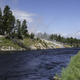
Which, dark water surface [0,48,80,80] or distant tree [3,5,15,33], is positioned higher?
distant tree [3,5,15,33]

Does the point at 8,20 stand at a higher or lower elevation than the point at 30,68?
higher

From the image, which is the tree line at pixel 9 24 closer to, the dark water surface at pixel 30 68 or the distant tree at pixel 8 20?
the distant tree at pixel 8 20

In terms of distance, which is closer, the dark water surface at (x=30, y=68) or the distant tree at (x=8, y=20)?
the dark water surface at (x=30, y=68)

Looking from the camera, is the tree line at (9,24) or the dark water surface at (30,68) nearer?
the dark water surface at (30,68)

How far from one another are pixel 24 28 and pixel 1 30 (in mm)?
22447

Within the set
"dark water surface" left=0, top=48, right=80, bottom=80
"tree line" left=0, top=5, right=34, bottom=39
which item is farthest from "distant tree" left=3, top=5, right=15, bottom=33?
"dark water surface" left=0, top=48, right=80, bottom=80

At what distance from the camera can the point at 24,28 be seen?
3561 inches

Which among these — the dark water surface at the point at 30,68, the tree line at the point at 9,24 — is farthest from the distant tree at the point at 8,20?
the dark water surface at the point at 30,68

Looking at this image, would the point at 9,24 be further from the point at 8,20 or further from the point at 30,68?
the point at 30,68

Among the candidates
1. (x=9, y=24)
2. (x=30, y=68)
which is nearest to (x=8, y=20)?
(x=9, y=24)

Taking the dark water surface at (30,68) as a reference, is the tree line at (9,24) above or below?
above

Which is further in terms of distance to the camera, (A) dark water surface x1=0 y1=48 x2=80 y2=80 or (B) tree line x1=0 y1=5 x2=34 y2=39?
(B) tree line x1=0 y1=5 x2=34 y2=39

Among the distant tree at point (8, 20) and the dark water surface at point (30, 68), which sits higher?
the distant tree at point (8, 20)

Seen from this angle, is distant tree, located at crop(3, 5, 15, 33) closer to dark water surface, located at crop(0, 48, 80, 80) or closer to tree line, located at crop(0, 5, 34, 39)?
tree line, located at crop(0, 5, 34, 39)
